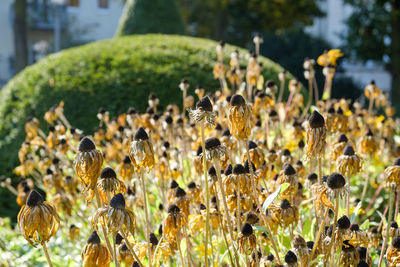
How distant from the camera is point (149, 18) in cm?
962

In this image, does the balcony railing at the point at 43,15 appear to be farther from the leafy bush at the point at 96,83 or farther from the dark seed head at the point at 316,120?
the dark seed head at the point at 316,120

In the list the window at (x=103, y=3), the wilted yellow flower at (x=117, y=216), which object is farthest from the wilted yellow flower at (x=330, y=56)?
the window at (x=103, y=3)

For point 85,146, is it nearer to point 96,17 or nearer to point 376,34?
point 376,34

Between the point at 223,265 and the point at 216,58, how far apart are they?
4118 mm

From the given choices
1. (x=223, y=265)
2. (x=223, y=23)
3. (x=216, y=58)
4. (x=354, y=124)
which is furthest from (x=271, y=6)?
(x=223, y=265)

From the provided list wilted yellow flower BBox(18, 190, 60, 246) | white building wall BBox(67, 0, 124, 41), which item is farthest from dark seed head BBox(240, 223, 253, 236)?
white building wall BBox(67, 0, 124, 41)

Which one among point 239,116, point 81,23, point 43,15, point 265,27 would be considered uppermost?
point 239,116

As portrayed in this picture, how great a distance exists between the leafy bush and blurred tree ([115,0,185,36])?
3.49m

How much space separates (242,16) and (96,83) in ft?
46.3

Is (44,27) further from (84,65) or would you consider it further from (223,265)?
(223,265)

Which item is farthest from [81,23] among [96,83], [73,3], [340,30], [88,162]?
[88,162]

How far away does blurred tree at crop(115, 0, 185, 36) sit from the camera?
31.6ft

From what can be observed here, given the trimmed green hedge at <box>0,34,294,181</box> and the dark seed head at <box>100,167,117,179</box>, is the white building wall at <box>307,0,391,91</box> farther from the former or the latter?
the dark seed head at <box>100,167,117,179</box>

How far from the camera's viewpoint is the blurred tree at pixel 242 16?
677 inches
